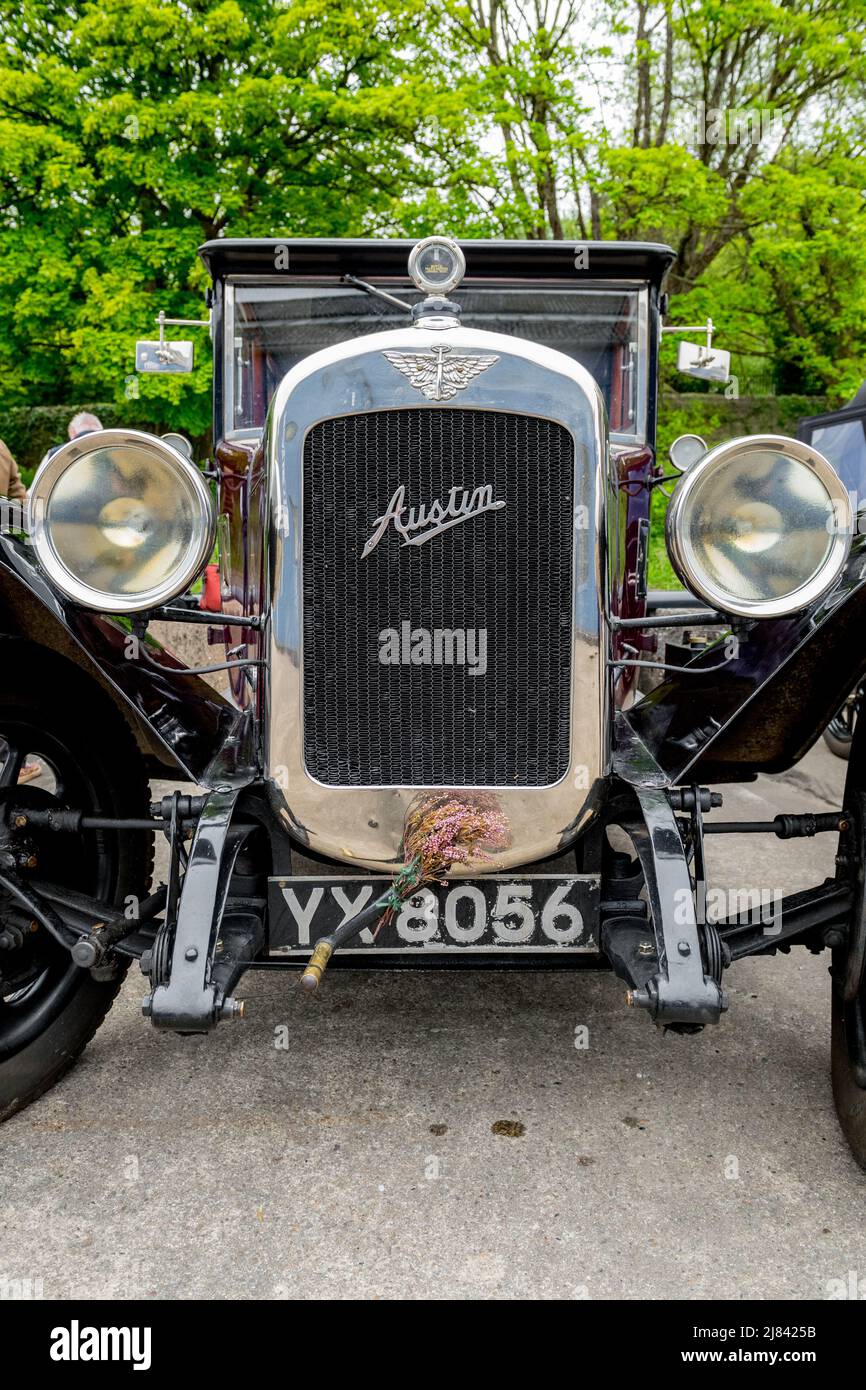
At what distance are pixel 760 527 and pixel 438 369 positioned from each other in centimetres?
76

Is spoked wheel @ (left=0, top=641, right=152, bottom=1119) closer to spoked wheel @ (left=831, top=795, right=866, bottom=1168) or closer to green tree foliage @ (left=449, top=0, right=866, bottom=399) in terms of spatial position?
spoked wheel @ (left=831, top=795, right=866, bottom=1168)

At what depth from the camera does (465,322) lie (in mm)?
3363

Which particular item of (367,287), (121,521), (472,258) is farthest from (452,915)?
(472,258)

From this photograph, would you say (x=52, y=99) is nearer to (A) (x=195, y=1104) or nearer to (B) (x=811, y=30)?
(B) (x=811, y=30)

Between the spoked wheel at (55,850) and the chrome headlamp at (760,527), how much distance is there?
150 centimetres

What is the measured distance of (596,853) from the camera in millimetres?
2389

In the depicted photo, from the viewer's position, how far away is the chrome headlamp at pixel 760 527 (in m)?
2.13

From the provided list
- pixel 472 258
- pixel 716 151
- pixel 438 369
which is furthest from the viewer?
pixel 716 151

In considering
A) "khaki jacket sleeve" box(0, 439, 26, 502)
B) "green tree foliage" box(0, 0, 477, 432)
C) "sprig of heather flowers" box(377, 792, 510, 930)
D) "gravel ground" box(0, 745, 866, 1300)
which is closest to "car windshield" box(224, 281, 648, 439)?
"sprig of heather flowers" box(377, 792, 510, 930)

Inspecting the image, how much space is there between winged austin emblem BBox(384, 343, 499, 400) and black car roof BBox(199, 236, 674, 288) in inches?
52.1

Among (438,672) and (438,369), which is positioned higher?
(438,369)

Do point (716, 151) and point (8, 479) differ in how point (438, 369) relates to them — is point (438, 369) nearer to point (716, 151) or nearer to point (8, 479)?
point (8, 479)

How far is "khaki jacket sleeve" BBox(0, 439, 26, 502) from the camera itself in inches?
218

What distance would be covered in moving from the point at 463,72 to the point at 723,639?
9372 mm
